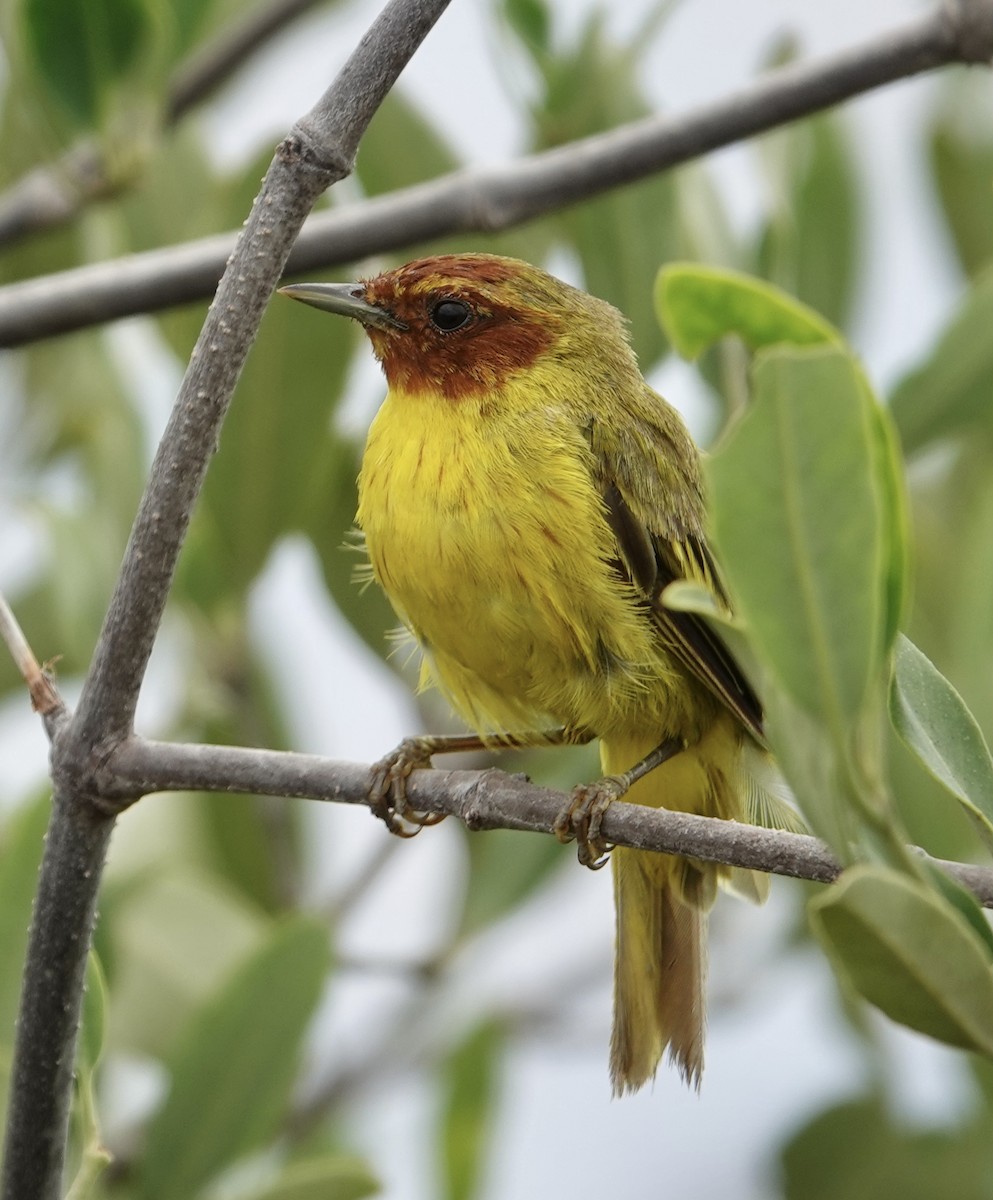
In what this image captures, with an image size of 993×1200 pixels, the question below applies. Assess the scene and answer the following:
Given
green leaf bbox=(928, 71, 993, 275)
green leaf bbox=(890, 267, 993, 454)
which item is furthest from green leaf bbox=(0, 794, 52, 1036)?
green leaf bbox=(928, 71, 993, 275)

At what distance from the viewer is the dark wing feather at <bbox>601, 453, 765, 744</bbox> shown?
279 centimetres

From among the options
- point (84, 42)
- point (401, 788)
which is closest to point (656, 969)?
point (401, 788)

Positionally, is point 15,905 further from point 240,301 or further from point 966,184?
point 966,184

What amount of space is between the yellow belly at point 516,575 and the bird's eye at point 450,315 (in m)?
0.30

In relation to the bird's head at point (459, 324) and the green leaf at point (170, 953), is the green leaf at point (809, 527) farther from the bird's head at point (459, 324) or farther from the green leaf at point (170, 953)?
the green leaf at point (170, 953)

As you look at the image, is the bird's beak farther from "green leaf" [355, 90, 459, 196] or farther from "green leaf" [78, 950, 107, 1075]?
"green leaf" [78, 950, 107, 1075]

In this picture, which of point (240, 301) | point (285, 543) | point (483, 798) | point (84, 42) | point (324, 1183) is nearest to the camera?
point (240, 301)

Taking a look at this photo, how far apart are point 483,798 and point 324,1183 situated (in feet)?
2.20

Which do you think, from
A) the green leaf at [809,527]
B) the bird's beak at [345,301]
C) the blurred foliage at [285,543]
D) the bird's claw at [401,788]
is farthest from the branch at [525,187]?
the green leaf at [809,527]

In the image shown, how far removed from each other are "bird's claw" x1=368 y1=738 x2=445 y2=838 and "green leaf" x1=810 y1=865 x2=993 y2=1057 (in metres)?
1.06

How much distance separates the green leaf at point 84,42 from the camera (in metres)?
3.08

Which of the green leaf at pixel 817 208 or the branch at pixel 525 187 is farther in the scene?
the green leaf at pixel 817 208

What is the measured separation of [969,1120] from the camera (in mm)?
3711

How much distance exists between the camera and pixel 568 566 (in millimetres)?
2779
